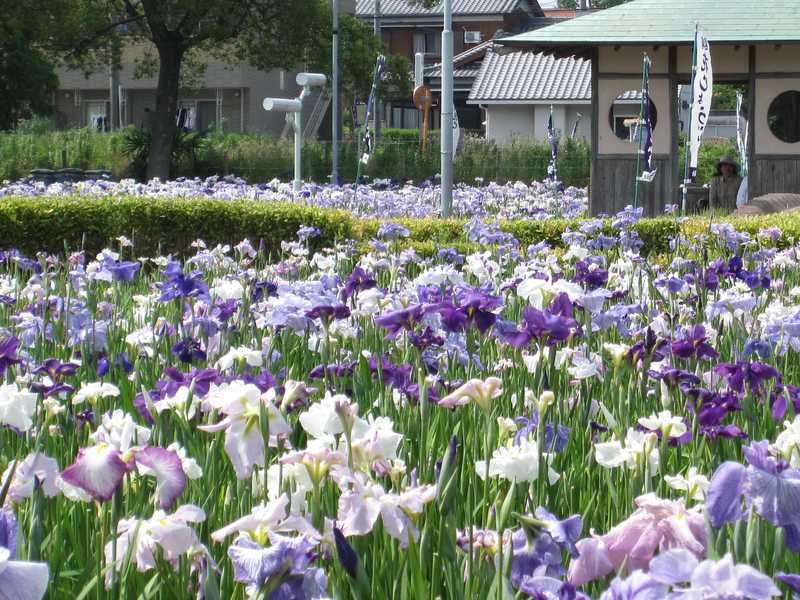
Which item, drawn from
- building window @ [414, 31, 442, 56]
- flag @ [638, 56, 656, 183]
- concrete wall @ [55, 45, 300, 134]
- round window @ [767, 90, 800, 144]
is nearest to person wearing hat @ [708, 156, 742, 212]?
round window @ [767, 90, 800, 144]

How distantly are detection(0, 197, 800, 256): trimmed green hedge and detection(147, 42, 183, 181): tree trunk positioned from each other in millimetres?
15289

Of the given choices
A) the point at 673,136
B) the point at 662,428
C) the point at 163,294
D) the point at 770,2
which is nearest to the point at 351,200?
the point at 673,136

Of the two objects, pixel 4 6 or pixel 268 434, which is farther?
pixel 4 6

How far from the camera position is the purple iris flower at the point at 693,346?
3342 millimetres

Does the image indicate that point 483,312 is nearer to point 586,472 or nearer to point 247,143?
point 586,472

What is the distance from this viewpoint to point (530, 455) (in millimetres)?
2055

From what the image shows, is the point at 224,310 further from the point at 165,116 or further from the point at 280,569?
the point at 165,116

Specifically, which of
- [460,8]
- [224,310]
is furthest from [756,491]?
[460,8]

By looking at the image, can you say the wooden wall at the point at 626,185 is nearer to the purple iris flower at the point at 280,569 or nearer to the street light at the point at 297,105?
the street light at the point at 297,105

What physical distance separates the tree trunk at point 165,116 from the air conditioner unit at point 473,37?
30.6 metres

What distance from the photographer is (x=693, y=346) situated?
11.1 feet

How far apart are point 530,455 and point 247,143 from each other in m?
28.2

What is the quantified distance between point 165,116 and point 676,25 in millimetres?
13867

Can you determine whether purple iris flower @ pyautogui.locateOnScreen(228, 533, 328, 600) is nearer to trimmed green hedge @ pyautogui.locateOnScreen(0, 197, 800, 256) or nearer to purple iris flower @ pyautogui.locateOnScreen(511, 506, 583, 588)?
purple iris flower @ pyautogui.locateOnScreen(511, 506, 583, 588)
